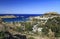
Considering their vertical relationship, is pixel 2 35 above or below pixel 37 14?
below

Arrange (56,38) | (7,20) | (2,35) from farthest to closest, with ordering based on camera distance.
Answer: (7,20), (56,38), (2,35)

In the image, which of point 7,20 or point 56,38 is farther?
point 7,20

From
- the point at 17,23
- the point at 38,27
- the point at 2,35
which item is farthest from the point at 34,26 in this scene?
the point at 2,35

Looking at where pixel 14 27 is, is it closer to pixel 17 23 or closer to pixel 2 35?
pixel 17 23

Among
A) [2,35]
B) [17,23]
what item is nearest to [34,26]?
[17,23]

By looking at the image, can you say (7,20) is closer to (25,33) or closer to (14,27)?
(14,27)

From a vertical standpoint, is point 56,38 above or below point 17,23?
below

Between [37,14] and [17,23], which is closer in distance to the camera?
[17,23]

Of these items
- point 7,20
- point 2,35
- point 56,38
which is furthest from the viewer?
point 7,20

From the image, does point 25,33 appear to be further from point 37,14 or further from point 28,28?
point 37,14
